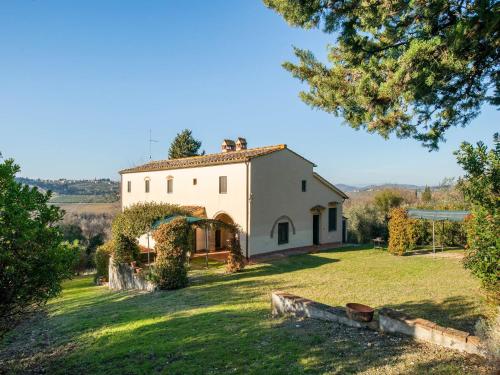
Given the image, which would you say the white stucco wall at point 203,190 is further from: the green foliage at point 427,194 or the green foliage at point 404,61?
the green foliage at point 427,194

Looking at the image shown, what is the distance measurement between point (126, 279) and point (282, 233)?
10.7 metres

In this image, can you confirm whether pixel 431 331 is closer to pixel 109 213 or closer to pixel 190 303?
pixel 190 303

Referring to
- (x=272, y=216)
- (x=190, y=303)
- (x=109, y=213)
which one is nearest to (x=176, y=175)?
(x=272, y=216)

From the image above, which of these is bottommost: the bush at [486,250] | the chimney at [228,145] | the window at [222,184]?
the bush at [486,250]

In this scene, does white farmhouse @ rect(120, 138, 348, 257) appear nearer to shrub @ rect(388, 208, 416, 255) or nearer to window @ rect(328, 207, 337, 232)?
window @ rect(328, 207, 337, 232)

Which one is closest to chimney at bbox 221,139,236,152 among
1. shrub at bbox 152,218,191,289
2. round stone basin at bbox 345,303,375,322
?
shrub at bbox 152,218,191,289

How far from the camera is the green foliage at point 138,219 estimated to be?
64.4ft

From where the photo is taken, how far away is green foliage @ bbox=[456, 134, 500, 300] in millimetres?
6191

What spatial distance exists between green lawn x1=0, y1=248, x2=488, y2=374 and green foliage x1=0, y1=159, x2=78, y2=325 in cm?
189

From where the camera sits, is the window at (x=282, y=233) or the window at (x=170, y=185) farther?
the window at (x=170, y=185)

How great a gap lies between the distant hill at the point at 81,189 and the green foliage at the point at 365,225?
5438cm

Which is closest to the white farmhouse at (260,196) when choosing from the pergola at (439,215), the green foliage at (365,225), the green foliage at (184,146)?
the green foliage at (365,225)

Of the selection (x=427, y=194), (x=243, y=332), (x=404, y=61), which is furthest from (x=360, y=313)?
(x=427, y=194)

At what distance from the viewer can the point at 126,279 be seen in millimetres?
18438
